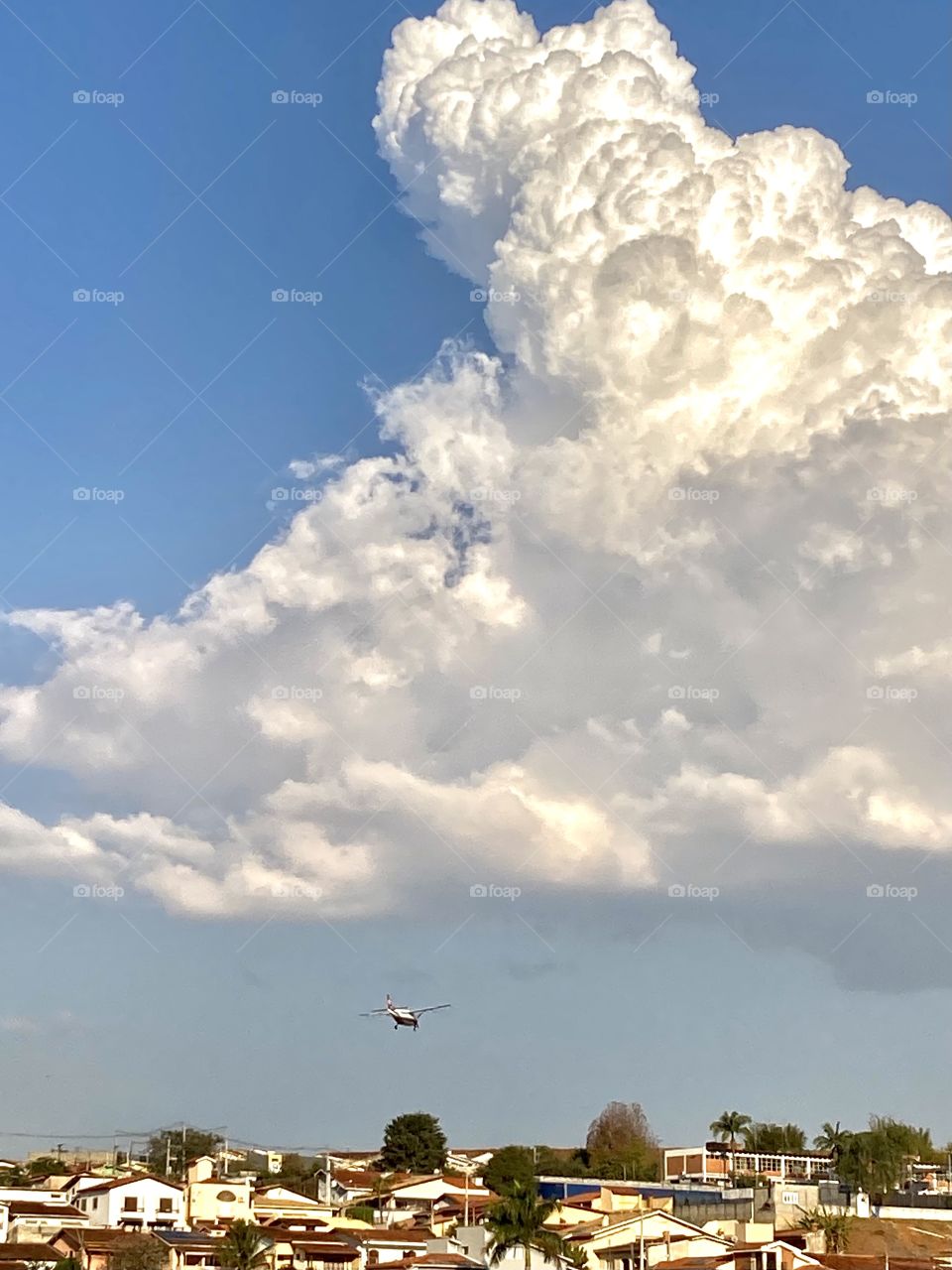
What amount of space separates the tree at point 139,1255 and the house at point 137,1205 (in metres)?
14.9

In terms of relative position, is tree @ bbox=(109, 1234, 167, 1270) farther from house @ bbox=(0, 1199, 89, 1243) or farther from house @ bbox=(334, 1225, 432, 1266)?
house @ bbox=(334, 1225, 432, 1266)

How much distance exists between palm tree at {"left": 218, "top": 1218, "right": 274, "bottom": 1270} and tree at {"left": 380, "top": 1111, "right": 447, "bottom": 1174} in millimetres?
70815

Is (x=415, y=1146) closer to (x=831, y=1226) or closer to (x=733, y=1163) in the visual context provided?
(x=733, y=1163)

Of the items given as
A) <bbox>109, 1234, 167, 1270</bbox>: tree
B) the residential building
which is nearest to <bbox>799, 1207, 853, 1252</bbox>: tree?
<bbox>109, 1234, 167, 1270</bbox>: tree

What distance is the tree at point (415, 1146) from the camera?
158 metres

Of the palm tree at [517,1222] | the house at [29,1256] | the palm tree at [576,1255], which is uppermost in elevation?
the palm tree at [517,1222]

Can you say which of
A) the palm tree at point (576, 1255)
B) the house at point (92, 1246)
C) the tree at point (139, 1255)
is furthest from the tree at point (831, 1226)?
the house at point (92, 1246)

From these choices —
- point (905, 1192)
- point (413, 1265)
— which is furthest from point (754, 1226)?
point (905, 1192)

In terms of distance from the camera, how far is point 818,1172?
472ft

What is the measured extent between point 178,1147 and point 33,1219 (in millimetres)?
68182

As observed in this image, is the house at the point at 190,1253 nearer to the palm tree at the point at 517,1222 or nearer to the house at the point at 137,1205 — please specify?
the house at the point at 137,1205

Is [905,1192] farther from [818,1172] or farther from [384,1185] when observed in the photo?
[384,1185]

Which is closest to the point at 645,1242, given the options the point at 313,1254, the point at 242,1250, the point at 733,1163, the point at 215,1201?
the point at 313,1254

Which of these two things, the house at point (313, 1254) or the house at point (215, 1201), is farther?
the house at point (215, 1201)
